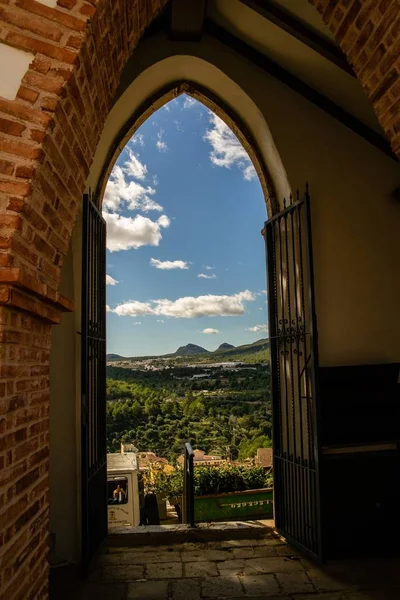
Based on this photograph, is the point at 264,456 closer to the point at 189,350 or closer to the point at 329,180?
the point at 189,350

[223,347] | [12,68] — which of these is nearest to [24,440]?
[12,68]

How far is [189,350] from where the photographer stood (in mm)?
13359

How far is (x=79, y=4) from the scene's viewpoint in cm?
176

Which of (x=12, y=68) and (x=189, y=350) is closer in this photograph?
(x=12, y=68)

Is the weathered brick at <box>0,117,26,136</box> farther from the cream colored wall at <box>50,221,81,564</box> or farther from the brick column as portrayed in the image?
the cream colored wall at <box>50,221,81,564</box>

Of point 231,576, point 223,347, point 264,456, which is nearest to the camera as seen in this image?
point 231,576

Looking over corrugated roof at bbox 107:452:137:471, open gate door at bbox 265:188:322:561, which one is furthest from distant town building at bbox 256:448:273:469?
open gate door at bbox 265:188:322:561

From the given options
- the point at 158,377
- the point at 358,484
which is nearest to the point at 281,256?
the point at 358,484

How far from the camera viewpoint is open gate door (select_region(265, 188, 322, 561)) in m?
3.68

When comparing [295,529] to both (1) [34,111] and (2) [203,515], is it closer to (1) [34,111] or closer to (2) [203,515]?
(2) [203,515]

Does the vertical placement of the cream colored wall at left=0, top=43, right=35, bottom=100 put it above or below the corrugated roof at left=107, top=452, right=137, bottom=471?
above

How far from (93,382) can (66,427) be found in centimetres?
45

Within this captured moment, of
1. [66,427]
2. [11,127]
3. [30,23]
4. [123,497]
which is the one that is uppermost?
[30,23]

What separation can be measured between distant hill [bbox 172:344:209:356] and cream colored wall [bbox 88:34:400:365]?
895cm
